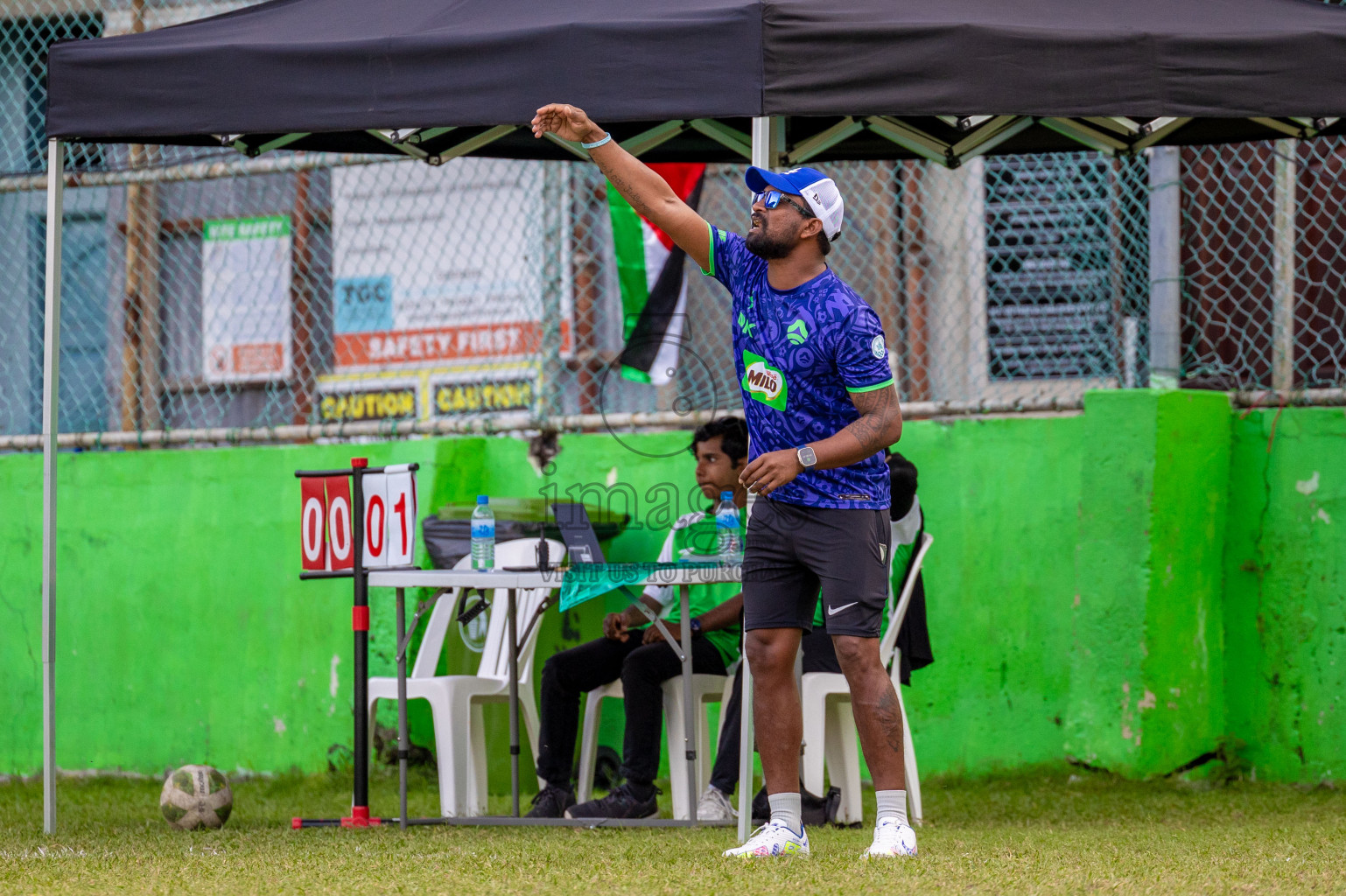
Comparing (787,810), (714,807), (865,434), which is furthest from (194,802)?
(865,434)

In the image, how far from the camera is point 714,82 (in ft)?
14.8

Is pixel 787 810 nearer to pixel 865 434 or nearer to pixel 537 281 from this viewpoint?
pixel 865 434

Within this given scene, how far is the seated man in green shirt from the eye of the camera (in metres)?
5.60

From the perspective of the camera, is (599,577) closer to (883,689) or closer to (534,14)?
(883,689)

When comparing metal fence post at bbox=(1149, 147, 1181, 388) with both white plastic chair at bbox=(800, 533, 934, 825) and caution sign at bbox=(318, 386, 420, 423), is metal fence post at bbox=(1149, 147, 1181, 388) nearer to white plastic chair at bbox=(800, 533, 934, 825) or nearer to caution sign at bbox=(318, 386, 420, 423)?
white plastic chair at bbox=(800, 533, 934, 825)

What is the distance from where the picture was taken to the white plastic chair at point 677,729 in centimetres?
560

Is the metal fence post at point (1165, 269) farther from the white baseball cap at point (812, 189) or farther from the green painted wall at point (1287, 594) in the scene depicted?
the white baseball cap at point (812, 189)

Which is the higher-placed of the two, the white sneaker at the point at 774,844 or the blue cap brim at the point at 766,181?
the blue cap brim at the point at 766,181

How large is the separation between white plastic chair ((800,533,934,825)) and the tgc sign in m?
1.49

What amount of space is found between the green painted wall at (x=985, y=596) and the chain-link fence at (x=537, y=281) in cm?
33

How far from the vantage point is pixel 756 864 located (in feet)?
13.1

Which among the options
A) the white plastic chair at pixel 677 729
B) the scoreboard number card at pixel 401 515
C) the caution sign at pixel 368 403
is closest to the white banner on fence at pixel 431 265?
the caution sign at pixel 368 403

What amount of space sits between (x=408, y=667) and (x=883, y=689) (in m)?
3.48

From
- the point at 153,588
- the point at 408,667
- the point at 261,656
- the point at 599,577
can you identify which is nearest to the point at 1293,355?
the point at 599,577
